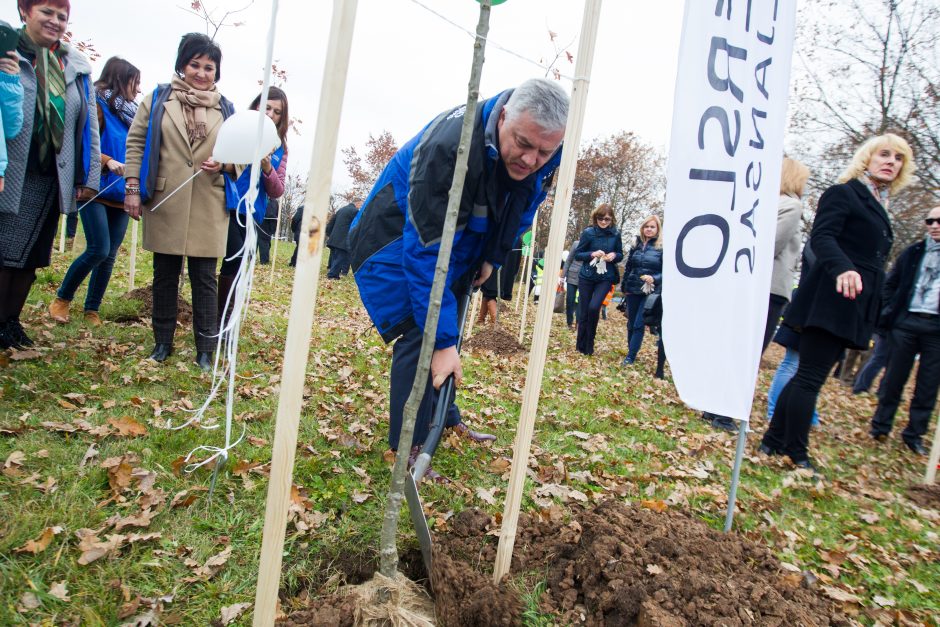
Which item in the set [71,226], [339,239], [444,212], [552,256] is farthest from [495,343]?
[71,226]

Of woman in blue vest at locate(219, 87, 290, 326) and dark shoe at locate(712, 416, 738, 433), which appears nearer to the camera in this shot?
woman in blue vest at locate(219, 87, 290, 326)

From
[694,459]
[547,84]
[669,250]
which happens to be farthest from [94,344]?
[694,459]

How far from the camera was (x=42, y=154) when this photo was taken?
3.07 meters

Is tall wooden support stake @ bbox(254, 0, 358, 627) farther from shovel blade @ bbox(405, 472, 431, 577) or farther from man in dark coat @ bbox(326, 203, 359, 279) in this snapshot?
man in dark coat @ bbox(326, 203, 359, 279)

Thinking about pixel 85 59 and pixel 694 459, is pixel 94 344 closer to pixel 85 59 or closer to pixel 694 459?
pixel 85 59

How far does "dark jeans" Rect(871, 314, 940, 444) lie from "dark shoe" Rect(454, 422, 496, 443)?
392cm

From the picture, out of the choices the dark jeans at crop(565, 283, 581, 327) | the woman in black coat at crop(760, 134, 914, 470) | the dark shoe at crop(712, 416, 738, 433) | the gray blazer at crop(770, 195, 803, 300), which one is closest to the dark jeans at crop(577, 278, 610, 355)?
the dark jeans at crop(565, 283, 581, 327)

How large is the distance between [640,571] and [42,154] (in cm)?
387

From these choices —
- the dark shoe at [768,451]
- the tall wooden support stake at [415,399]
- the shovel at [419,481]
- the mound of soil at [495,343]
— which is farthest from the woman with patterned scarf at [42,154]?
the dark shoe at [768,451]

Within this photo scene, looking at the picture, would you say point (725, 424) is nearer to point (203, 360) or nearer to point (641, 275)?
point (641, 275)

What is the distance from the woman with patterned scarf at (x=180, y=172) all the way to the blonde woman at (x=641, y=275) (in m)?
5.23

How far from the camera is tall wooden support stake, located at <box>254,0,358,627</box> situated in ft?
3.59

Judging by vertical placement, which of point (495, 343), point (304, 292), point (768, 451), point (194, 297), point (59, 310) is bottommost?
point (768, 451)

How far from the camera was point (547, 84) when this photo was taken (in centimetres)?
186
